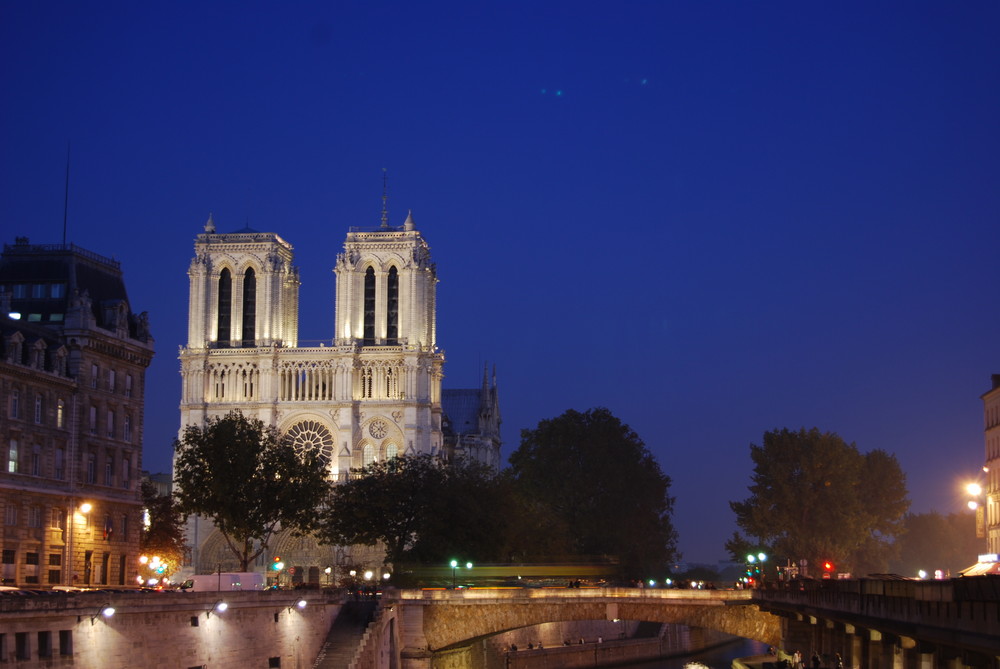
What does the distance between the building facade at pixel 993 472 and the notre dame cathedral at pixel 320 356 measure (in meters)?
58.5

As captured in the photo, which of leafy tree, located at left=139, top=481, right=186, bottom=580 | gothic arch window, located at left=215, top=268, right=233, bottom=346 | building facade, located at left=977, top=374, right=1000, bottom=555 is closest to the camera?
building facade, located at left=977, top=374, right=1000, bottom=555

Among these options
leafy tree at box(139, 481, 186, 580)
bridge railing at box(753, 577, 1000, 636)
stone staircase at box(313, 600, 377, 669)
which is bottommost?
stone staircase at box(313, 600, 377, 669)

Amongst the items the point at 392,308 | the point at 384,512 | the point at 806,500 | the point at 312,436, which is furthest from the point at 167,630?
the point at 392,308

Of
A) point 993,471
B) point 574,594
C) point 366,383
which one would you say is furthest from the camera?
point 366,383

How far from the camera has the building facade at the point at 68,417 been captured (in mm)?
64562

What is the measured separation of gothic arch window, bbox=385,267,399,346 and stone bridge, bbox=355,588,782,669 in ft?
247

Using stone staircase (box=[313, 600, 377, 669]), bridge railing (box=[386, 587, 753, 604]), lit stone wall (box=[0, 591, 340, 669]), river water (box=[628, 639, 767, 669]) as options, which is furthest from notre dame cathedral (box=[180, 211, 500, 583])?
lit stone wall (box=[0, 591, 340, 669])

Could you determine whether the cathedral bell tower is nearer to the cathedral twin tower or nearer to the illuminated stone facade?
the cathedral twin tower

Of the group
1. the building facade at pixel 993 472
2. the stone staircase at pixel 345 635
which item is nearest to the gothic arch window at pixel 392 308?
the building facade at pixel 993 472

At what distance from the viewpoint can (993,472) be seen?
8925cm

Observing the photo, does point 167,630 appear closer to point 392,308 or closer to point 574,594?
point 574,594

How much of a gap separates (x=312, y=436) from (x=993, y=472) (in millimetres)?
70411

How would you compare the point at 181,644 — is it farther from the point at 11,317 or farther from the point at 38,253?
the point at 38,253

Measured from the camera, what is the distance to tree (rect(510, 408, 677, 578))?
4619 inches
